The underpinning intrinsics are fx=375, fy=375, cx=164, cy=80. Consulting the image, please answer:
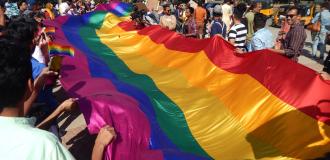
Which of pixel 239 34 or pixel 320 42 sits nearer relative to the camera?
pixel 239 34

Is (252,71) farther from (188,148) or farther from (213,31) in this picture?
(213,31)

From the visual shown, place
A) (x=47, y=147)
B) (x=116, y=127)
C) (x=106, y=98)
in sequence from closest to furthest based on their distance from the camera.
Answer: (x=47, y=147), (x=116, y=127), (x=106, y=98)

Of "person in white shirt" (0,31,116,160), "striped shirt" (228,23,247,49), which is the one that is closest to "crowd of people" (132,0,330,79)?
"striped shirt" (228,23,247,49)

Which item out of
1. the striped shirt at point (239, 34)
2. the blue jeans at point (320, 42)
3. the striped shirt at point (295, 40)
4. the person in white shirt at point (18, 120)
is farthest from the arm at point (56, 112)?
the blue jeans at point (320, 42)

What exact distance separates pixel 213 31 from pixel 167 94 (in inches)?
135

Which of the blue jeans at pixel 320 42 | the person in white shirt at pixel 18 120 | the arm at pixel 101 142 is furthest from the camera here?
the blue jeans at pixel 320 42

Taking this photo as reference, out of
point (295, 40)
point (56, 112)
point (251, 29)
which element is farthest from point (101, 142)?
point (251, 29)

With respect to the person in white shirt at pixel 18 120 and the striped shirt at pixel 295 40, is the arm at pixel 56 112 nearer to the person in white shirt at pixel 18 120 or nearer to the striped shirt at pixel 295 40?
the person in white shirt at pixel 18 120

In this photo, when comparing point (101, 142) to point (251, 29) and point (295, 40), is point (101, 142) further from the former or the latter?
point (251, 29)

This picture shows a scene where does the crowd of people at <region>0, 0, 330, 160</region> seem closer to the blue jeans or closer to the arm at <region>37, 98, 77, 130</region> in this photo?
the arm at <region>37, 98, 77, 130</region>

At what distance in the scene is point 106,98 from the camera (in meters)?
3.98

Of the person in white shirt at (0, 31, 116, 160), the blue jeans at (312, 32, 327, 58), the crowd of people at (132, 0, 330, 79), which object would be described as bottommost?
the blue jeans at (312, 32, 327, 58)

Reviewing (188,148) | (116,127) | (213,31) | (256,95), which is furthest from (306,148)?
(213,31)

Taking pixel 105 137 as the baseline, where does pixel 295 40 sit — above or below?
below
